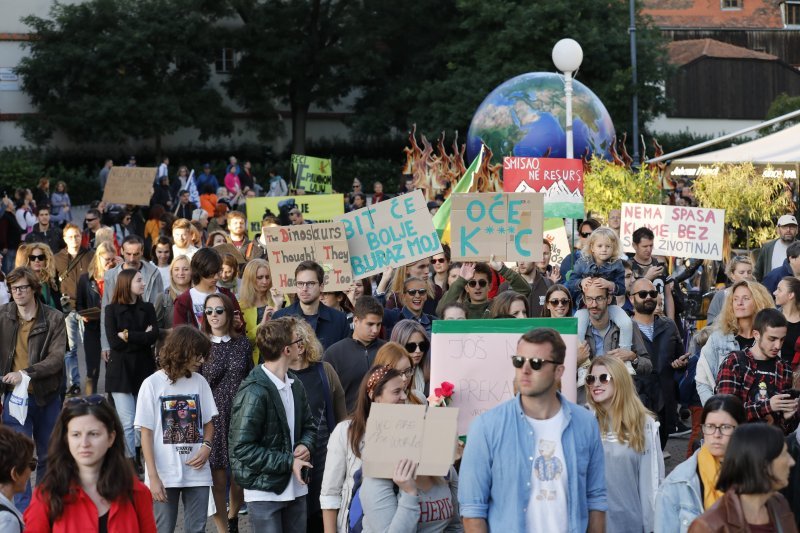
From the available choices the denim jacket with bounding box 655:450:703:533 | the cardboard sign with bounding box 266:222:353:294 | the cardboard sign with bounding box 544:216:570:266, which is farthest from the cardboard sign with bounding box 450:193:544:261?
the denim jacket with bounding box 655:450:703:533

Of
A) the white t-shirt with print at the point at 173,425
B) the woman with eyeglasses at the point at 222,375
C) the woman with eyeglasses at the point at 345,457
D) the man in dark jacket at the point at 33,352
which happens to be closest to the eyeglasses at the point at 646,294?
the woman with eyeglasses at the point at 222,375

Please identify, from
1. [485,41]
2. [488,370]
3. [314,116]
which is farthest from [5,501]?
[314,116]

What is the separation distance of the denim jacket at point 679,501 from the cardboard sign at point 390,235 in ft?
17.5

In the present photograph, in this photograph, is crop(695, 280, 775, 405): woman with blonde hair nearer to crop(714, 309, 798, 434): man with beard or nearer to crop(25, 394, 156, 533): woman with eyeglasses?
crop(714, 309, 798, 434): man with beard

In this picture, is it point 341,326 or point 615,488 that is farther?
point 341,326

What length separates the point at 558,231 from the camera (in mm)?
14367

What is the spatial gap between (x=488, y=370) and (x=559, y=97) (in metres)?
18.4

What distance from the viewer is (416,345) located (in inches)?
295

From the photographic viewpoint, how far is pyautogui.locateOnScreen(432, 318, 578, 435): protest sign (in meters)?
6.55

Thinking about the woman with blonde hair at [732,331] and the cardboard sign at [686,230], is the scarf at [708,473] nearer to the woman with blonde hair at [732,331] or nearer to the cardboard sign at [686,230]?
the woman with blonde hair at [732,331]

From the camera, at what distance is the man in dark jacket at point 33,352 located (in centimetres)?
896

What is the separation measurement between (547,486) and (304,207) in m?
11.9

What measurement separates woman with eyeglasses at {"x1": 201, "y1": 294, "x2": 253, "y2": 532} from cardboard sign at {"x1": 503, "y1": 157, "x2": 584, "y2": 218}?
Answer: 6.70 meters

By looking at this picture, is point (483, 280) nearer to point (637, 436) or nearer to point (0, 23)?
point (637, 436)
